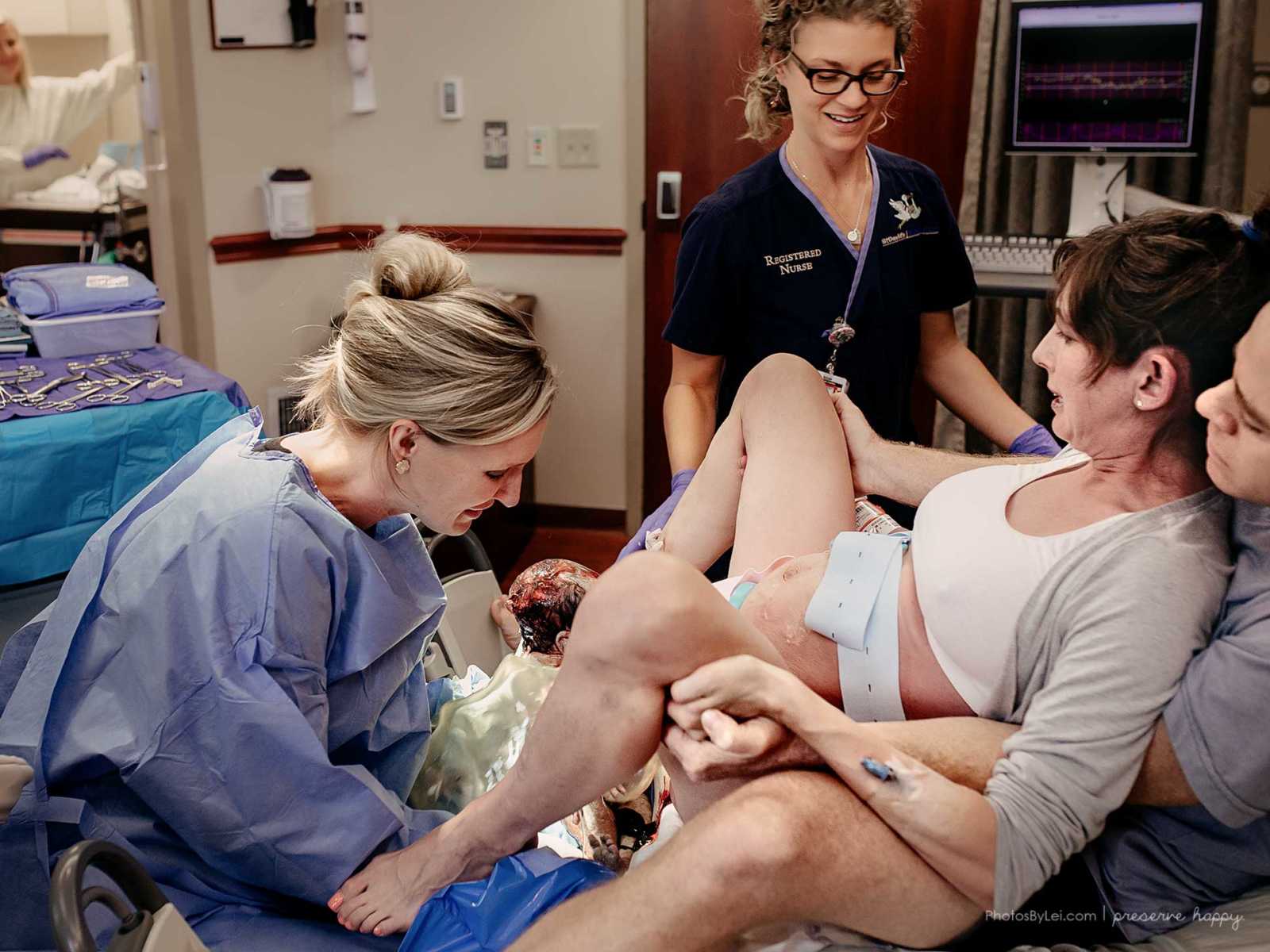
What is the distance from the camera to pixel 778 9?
217 centimetres

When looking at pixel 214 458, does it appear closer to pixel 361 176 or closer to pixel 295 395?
pixel 295 395

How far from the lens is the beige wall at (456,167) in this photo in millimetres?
3713

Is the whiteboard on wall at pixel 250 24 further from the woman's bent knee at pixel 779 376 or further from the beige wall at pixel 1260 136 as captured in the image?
the beige wall at pixel 1260 136

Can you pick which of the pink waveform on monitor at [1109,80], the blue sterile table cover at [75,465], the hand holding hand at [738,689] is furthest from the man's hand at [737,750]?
the pink waveform on monitor at [1109,80]

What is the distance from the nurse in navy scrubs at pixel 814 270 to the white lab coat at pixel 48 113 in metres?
2.59

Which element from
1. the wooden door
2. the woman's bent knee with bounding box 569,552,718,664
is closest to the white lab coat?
the wooden door

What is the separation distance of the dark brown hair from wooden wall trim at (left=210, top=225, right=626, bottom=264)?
2.62 m

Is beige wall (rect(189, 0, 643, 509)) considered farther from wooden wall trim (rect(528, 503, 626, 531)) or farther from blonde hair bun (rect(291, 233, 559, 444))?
blonde hair bun (rect(291, 233, 559, 444))

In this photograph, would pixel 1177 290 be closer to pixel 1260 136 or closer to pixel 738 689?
pixel 738 689

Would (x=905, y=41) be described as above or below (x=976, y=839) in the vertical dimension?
above

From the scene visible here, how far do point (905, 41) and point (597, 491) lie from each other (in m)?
2.25

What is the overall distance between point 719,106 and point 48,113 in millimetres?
2263

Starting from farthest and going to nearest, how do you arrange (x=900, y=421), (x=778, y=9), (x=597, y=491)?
(x=597, y=491), (x=900, y=421), (x=778, y=9)

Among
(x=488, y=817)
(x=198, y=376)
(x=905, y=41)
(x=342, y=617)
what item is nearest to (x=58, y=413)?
(x=198, y=376)
